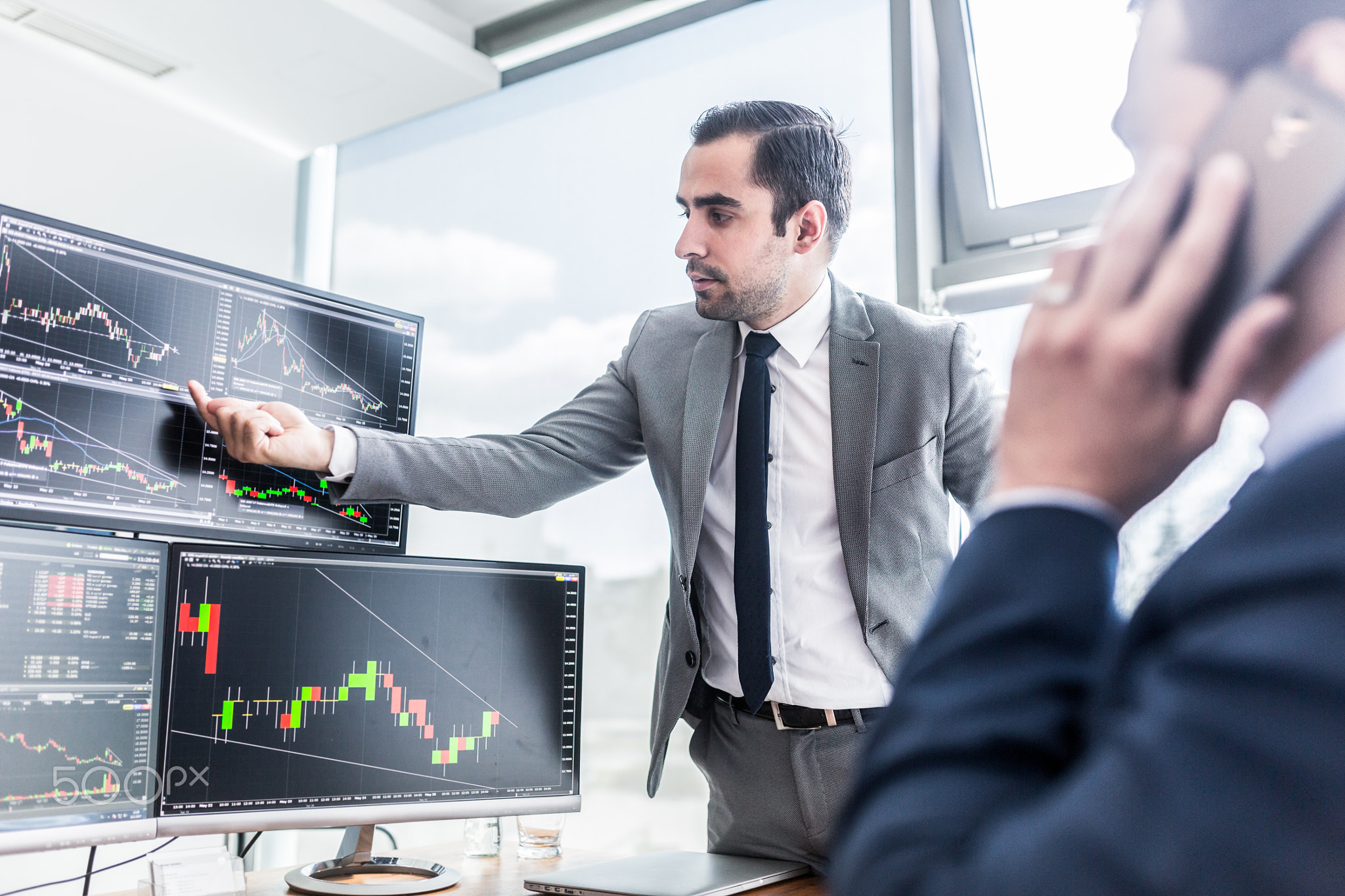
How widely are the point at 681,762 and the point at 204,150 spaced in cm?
233

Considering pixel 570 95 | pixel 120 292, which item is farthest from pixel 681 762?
pixel 570 95

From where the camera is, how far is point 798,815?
59.2 inches

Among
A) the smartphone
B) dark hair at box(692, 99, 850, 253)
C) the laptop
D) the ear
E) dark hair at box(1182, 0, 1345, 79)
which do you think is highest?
dark hair at box(692, 99, 850, 253)

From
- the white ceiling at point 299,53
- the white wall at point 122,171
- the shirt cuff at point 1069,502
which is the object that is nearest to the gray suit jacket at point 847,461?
the shirt cuff at point 1069,502

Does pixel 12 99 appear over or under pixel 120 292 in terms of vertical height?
over

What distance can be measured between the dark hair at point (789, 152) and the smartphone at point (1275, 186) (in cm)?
154

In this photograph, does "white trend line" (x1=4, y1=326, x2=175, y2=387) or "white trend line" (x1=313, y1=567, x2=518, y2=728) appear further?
"white trend line" (x1=313, y1=567, x2=518, y2=728)

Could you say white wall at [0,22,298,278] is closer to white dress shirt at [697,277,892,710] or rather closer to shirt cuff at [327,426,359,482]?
shirt cuff at [327,426,359,482]

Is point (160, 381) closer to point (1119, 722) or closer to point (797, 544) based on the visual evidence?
point (797, 544)

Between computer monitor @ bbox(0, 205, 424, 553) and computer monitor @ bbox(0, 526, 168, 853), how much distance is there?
0.14 meters

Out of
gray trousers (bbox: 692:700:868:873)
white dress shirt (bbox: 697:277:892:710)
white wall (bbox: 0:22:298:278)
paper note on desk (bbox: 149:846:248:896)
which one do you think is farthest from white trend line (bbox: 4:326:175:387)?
white wall (bbox: 0:22:298:278)

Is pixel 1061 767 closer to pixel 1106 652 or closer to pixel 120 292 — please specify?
pixel 1106 652

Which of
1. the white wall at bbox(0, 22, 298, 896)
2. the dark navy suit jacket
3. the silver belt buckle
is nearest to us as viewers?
the dark navy suit jacket

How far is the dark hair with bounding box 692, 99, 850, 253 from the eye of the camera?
6.17ft
